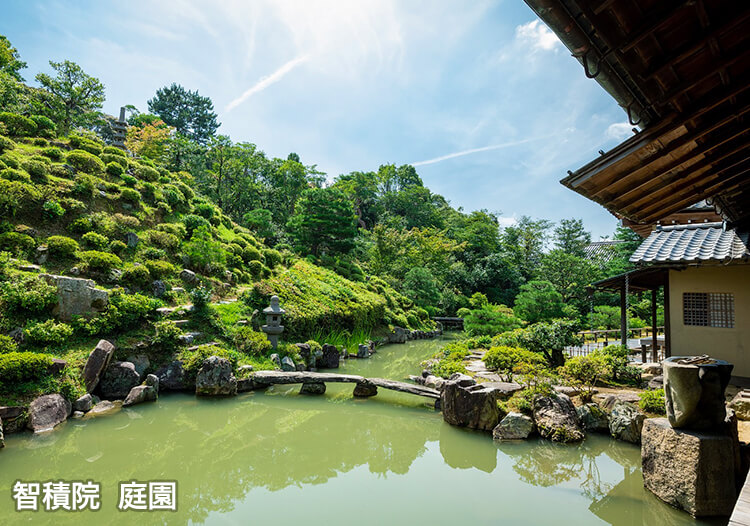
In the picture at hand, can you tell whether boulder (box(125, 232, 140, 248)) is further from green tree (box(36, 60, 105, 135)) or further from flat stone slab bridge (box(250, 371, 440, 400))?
green tree (box(36, 60, 105, 135))

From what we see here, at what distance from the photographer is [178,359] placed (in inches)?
293

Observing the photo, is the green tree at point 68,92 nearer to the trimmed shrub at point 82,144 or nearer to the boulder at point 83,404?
the trimmed shrub at point 82,144

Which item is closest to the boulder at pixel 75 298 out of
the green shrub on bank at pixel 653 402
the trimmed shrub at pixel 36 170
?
the trimmed shrub at pixel 36 170

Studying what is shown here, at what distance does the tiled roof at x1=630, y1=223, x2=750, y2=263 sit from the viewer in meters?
5.00

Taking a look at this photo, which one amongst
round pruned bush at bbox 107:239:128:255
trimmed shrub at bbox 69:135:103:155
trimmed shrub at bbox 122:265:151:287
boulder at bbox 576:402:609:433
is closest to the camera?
boulder at bbox 576:402:609:433

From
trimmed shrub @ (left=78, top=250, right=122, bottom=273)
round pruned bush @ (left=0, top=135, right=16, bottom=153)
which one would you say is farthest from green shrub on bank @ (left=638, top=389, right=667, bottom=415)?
round pruned bush @ (left=0, top=135, right=16, bottom=153)

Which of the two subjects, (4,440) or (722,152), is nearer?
(722,152)

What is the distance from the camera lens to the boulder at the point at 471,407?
534 cm

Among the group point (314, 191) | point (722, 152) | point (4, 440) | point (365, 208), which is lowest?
point (4, 440)

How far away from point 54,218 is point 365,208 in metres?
25.4

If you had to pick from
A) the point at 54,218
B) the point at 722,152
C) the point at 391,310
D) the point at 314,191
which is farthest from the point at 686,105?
the point at 314,191

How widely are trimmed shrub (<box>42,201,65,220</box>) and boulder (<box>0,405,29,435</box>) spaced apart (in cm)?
655

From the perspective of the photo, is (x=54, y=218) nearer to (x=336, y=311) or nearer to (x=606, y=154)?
(x=336, y=311)

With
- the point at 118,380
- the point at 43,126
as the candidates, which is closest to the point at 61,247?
the point at 118,380
